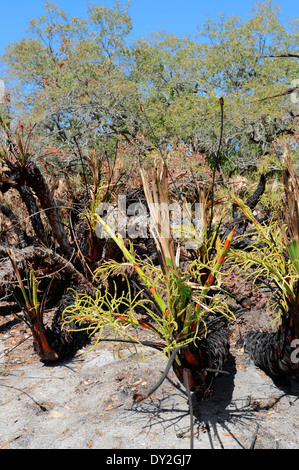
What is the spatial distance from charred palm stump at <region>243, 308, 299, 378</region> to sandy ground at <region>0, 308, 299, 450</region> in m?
0.13

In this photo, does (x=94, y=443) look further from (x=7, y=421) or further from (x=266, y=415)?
(x=266, y=415)

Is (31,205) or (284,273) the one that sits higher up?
(31,205)

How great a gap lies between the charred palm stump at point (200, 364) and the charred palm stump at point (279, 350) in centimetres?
35

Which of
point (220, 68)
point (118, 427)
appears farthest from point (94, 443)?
point (220, 68)

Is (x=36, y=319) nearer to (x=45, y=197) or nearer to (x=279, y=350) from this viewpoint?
(x=45, y=197)

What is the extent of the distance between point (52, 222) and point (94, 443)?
259cm

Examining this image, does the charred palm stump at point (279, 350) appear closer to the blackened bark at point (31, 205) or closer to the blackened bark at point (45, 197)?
the blackened bark at point (45, 197)

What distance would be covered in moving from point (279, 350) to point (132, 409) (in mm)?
1042

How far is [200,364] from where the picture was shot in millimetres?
2121

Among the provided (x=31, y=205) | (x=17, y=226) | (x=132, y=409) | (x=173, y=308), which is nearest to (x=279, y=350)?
(x=173, y=308)

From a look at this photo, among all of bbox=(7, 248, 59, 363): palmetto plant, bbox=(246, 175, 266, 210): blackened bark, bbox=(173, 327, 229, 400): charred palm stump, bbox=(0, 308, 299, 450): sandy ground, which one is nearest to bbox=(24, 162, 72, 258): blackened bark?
bbox=(7, 248, 59, 363): palmetto plant

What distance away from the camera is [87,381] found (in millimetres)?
2742

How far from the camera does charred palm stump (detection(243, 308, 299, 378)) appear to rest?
2.06m
